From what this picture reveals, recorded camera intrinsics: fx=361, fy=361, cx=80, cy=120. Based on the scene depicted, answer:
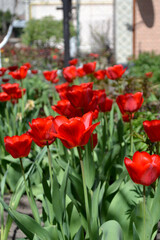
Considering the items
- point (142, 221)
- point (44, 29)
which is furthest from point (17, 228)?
point (44, 29)

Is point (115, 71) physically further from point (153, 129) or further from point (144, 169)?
point (144, 169)

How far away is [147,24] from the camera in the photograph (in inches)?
480

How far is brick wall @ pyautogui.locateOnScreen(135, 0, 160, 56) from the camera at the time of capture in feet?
39.7

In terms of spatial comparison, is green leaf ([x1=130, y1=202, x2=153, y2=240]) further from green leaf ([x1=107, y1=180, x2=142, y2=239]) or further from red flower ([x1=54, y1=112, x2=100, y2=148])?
red flower ([x1=54, y1=112, x2=100, y2=148])

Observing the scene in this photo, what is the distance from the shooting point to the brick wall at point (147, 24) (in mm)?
12102

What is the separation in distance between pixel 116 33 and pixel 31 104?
10.2 metres

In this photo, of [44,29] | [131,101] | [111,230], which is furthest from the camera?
[44,29]

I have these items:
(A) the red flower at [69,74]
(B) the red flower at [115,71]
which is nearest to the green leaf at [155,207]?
(B) the red flower at [115,71]

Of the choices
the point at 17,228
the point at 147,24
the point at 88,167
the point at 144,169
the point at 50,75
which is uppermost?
the point at 147,24

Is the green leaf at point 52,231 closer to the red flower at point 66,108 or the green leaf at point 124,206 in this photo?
the green leaf at point 124,206

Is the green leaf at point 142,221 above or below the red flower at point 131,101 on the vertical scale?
below

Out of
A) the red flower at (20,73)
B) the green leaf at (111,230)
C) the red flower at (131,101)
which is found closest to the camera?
the green leaf at (111,230)

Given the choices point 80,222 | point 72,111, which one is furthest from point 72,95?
point 80,222

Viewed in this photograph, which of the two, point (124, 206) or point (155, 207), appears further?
point (124, 206)
